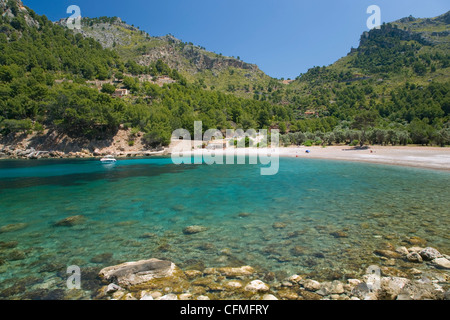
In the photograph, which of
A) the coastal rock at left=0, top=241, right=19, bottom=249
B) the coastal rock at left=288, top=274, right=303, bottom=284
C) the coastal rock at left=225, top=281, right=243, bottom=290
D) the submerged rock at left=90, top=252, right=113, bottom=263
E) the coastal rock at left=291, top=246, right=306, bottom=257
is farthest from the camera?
the coastal rock at left=0, top=241, right=19, bottom=249

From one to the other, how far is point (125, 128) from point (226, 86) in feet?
356

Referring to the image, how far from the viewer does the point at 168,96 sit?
9006 centimetres

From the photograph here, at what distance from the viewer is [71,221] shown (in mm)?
11508

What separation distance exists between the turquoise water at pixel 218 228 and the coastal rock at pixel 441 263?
3.92ft

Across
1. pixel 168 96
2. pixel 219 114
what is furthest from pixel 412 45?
pixel 168 96

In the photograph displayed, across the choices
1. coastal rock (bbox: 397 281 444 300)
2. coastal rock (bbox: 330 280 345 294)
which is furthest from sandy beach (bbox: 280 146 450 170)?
coastal rock (bbox: 330 280 345 294)

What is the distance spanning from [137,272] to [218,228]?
458 cm

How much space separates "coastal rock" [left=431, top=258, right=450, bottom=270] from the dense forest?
45.6 metres

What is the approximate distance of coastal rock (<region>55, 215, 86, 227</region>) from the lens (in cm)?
1106

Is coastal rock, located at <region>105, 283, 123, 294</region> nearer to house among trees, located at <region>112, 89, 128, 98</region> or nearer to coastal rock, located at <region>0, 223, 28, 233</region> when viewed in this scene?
coastal rock, located at <region>0, 223, 28, 233</region>

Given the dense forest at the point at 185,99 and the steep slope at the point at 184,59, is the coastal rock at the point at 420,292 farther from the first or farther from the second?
the steep slope at the point at 184,59

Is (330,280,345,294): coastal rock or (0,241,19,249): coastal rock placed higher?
(330,280,345,294): coastal rock

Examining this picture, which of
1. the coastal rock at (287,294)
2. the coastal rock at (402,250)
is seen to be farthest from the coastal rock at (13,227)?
the coastal rock at (402,250)
